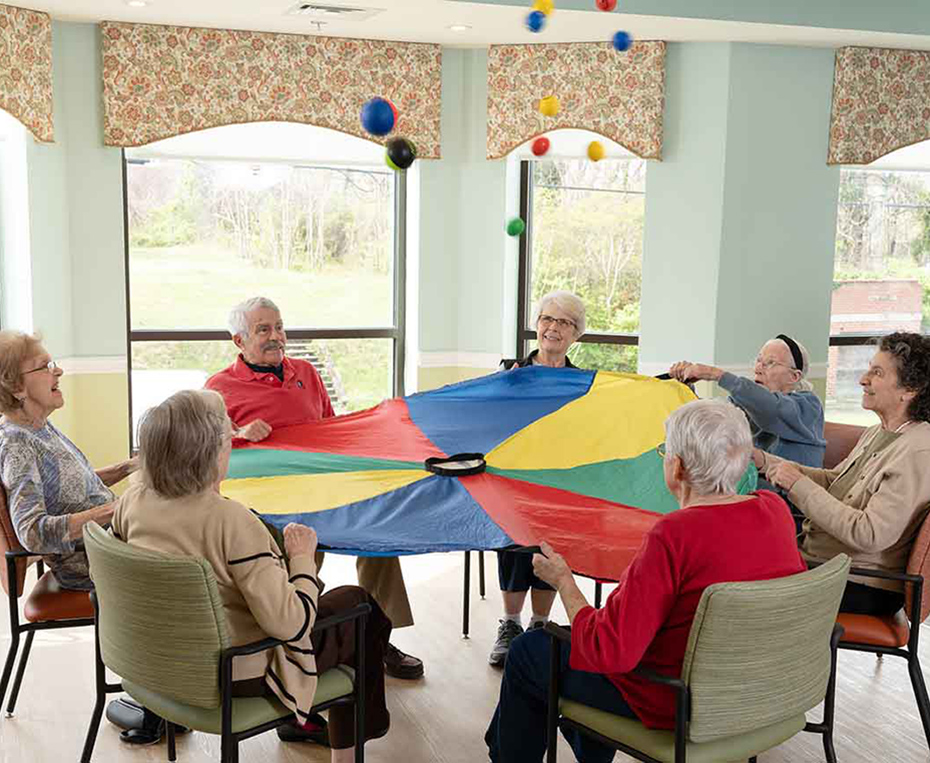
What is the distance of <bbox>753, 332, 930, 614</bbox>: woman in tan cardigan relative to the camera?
3008mm

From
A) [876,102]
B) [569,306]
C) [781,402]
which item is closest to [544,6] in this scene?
[569,306]

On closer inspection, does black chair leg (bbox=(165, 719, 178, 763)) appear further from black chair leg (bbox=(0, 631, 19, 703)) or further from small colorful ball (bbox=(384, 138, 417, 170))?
small colorful ball (bbox=(384, 138, 417, 170))

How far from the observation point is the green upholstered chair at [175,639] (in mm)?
2252

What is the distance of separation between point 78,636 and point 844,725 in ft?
9.40

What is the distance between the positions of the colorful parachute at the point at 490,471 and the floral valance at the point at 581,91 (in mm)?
2350

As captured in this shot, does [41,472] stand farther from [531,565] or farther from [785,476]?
[785,476]

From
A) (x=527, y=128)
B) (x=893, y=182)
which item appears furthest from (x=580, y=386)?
(x=893, y=182)

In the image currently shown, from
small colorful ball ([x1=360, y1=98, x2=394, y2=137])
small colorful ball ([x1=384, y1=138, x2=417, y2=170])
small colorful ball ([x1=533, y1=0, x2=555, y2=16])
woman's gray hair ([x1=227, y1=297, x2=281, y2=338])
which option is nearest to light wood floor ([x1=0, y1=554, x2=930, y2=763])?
woman's gray hair ([x1=227, y1=297, x2=281, y2=338])

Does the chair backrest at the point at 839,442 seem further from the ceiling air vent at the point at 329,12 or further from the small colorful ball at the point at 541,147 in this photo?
the ceiling air vent at the point at 329,12

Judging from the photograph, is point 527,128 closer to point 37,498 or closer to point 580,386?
point 580,386

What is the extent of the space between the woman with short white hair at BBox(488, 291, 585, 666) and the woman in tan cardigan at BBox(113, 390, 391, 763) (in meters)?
1.46

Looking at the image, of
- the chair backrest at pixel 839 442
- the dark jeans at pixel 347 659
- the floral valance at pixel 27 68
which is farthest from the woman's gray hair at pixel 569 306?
the floral valance at pixel 27 68

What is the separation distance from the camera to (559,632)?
2.40 metres

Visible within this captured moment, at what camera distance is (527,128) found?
6.17 m
